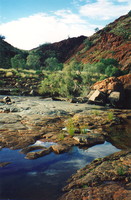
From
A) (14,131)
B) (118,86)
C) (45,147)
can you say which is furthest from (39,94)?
(45,147)

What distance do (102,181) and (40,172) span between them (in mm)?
1835

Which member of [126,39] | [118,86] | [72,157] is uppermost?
[126,39]

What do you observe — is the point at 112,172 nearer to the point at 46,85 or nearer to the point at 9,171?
the point at 9,171

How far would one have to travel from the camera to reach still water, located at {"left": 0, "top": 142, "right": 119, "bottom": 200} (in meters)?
4.34

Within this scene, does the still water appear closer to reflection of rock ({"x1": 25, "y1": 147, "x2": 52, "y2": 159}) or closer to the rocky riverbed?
reflection of rock ({"x1": 25, "y1": 147, "x2": 52, "y2": 159})

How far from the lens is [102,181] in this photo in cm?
465

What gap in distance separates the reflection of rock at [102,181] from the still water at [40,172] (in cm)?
33

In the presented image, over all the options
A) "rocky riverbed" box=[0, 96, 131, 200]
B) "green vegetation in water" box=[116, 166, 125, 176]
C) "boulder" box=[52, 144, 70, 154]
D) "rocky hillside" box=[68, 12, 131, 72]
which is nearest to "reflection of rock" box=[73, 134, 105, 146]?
"rocky riverbed" box=[0, 96, 131, 200]

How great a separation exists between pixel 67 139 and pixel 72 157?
5.62ft

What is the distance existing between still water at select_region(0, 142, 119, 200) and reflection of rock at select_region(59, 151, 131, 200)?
33 centimetres

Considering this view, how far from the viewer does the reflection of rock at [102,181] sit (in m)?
3.98

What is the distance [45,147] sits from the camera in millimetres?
7227

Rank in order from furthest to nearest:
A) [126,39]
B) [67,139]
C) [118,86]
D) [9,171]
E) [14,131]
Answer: [126,39]
[118,86]
[14,131]
[67,139]
[9,171]

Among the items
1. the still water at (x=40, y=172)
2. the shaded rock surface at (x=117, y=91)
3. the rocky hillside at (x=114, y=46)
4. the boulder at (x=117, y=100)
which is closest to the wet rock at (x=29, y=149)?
the still water at (x=40, y=172)
